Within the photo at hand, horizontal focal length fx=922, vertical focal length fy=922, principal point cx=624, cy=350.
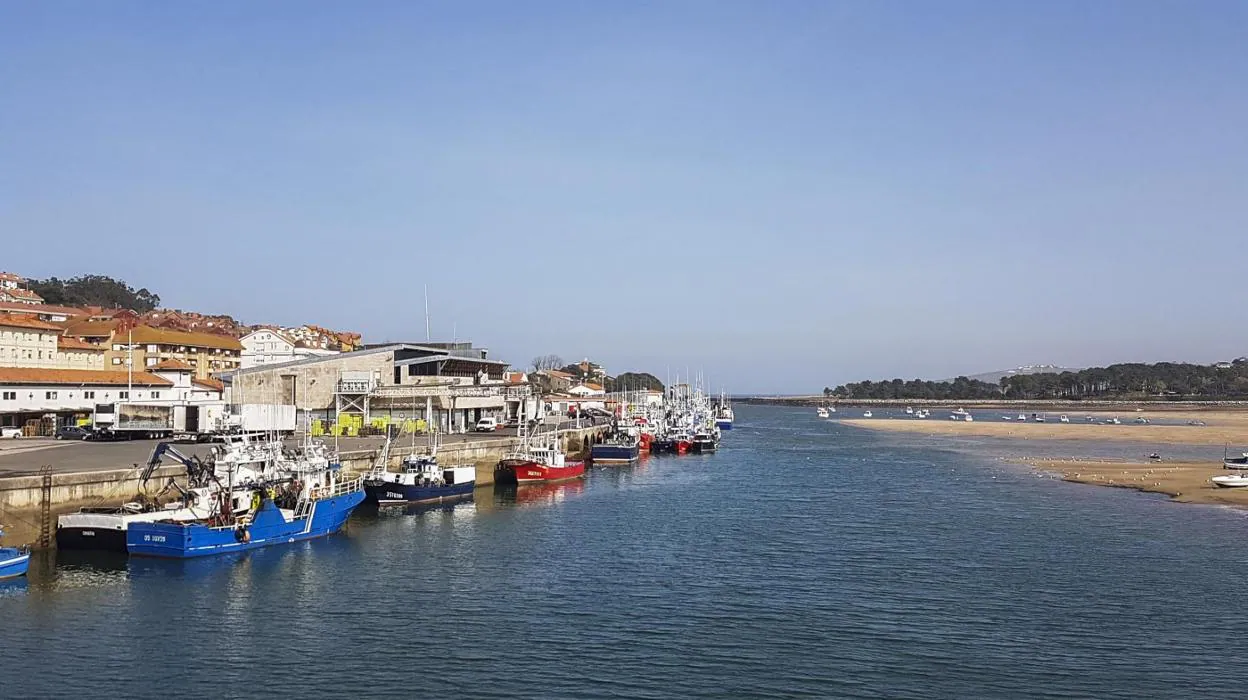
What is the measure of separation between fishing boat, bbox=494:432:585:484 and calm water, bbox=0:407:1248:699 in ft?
45.5

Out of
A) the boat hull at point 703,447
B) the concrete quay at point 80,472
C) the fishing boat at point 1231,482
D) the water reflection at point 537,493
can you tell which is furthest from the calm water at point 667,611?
the boat hull at point 703,447

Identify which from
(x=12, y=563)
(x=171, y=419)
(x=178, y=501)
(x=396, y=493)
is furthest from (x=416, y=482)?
(x=12, y=563)

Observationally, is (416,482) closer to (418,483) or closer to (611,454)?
(418,483)

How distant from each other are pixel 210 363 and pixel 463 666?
85770 mm

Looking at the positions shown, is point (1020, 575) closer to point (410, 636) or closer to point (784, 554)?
point (784, 554)

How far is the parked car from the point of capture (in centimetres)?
6088

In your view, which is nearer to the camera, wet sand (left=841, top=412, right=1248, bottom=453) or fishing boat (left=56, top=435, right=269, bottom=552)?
fishing boat (left=56, top=435, right=269, bottom=552)

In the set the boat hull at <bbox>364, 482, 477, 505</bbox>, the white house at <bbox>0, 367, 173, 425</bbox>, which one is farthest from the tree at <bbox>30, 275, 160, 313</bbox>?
the boat hull at <bbox>364, 482, 477, 505</bbox>

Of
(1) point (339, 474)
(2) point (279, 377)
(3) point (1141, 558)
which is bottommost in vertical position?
(3) point (1141, 558)

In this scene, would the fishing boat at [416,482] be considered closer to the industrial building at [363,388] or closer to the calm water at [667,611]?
the calm water at [667,611]

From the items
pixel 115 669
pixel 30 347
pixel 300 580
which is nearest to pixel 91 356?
pixel 30 347

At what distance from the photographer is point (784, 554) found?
39.3 m

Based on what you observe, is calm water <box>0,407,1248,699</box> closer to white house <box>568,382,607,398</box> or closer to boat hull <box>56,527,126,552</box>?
boat hull <box>56,527,126,552</box>

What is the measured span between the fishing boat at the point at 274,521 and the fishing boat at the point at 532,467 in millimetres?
16226
